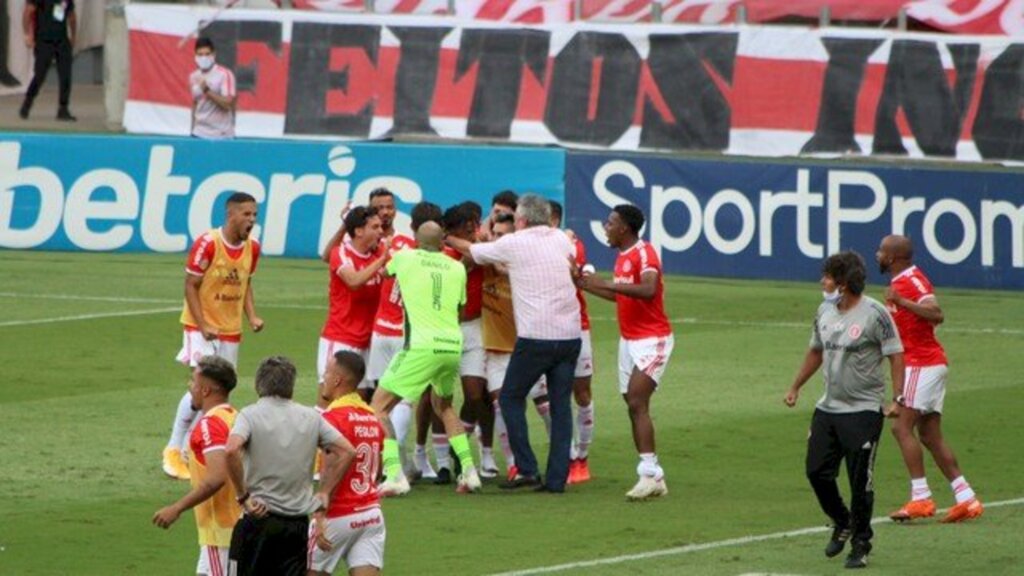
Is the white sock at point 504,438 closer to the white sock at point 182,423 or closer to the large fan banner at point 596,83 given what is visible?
the white sock at point 182,423

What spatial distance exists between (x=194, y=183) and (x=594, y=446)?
471 inches

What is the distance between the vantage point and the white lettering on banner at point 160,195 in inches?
1159

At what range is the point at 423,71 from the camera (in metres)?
33.8

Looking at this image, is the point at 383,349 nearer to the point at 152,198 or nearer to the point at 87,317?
the point at 87,317

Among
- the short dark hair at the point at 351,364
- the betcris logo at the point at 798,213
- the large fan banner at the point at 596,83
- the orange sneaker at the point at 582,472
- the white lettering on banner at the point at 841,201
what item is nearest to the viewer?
the short dark hair at the point at 351,364

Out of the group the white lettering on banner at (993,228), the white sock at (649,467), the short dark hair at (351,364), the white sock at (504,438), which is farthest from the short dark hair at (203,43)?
the short dark hair at (351,364)

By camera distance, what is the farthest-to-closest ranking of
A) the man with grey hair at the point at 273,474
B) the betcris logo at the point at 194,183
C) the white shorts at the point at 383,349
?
the betcris logo at the point at 194,183 < the white shorts at the point at 383,349 < the man with grey hair at the point at 273,474

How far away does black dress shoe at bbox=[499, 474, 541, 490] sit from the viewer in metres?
16.7

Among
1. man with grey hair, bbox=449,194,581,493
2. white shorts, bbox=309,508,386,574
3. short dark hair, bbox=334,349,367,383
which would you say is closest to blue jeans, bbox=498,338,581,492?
man with grey hair, bbox=449,194,581,493

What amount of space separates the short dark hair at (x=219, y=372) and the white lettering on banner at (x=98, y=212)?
18.1 meters

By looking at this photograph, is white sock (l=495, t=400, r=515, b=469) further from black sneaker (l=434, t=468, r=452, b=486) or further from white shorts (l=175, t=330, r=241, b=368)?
white shorts (l=175, t=330, r=241, b=368)

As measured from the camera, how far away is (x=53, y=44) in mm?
38562

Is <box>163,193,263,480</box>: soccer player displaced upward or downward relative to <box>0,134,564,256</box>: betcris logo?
downward

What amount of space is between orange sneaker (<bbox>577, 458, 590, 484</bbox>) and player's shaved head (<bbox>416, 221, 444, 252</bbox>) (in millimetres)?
2096
